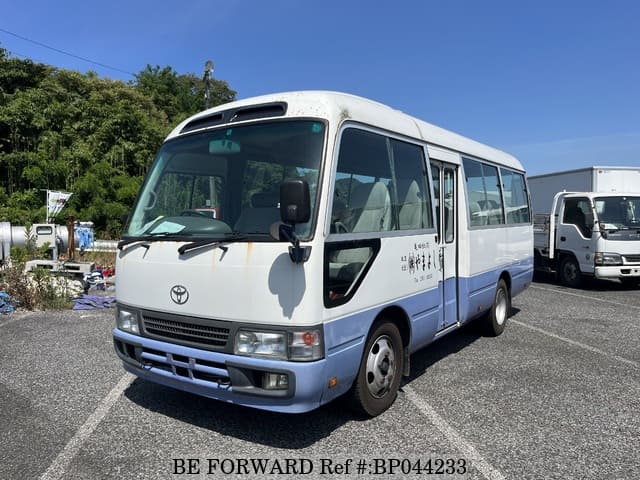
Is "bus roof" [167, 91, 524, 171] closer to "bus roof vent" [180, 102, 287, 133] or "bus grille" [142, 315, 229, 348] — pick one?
"bus roof vent" [180, 102, 287, 133]

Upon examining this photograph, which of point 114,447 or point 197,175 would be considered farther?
point 197,175

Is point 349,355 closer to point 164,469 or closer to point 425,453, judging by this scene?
A: point 425,453

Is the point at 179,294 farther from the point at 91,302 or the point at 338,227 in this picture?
the point at 91,302

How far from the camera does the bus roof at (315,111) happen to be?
12.2 ft

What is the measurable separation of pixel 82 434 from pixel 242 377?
152cm

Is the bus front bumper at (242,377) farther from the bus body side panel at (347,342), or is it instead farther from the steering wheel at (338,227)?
the steering wheel at (338,227)

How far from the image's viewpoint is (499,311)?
23.9 feet

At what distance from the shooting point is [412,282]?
4.61 m

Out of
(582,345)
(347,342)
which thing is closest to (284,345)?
(347,342)

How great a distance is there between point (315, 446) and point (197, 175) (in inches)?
96.8

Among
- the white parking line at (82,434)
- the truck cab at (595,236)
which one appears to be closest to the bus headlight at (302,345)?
the white parking line at (82,434)

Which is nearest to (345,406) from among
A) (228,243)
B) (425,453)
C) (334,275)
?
(425,453)

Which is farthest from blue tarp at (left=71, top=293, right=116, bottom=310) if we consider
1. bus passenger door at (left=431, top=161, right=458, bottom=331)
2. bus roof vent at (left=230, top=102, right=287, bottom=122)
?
bus passenger door at (left=431, top=161, right=458, bottom=331)

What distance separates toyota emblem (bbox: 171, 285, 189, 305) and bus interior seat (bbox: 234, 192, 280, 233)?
2.02 feet
